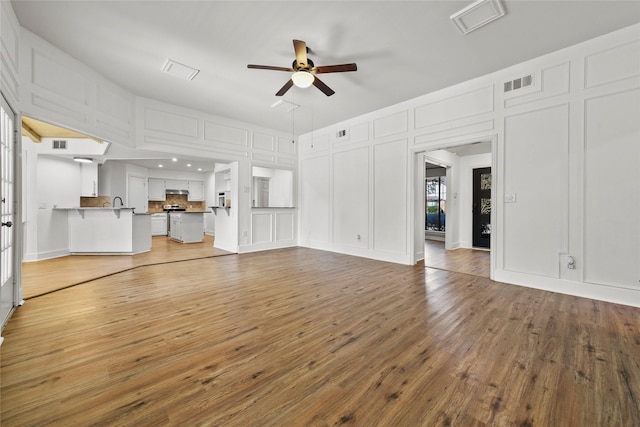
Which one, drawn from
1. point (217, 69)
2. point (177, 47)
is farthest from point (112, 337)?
point (217, 69)

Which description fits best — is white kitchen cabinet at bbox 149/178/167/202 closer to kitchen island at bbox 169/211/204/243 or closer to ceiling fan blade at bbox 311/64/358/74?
kitchen island at bbox 169/211/204/243

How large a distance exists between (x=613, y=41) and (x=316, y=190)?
5591 mm

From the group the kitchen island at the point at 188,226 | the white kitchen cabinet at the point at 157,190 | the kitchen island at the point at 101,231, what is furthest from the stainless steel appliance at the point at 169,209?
the kitchen island at the point at 101,231

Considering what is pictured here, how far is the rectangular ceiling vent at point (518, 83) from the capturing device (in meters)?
3.77

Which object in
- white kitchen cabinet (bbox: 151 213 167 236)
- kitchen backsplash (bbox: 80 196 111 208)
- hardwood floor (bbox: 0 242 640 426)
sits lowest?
hardwood floor (bbox: 0 242 640 426)

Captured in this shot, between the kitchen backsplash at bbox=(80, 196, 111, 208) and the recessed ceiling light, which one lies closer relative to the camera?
the recessed ceiling light

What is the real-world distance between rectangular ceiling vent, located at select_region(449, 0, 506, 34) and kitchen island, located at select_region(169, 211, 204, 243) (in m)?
7.96

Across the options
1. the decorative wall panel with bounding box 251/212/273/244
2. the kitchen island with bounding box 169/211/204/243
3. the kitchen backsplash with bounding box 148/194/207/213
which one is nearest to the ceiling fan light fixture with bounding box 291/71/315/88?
the decorative wall panel with bounding box 251/212/273/244

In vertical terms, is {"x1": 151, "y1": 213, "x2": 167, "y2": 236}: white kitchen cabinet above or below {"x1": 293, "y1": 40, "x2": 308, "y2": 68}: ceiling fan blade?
below

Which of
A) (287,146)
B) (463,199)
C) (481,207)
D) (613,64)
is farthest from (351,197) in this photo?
(613,64)

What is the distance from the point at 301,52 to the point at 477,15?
6.43ft

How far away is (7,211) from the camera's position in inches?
109

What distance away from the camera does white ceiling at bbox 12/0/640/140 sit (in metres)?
2.80

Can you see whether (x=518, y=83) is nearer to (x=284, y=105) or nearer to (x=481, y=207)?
(x=284, y=105)
